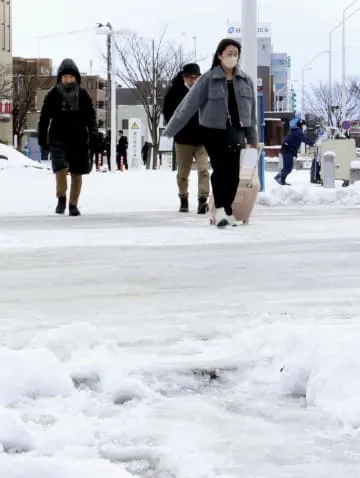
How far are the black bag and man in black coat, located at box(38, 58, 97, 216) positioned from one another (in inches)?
81.5

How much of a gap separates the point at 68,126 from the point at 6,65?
1907 inches

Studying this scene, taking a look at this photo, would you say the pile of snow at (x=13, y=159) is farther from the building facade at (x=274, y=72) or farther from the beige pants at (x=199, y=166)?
the building facade at (x=274, y=72)

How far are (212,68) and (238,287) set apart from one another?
3.71m

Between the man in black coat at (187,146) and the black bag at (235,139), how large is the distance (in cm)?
125

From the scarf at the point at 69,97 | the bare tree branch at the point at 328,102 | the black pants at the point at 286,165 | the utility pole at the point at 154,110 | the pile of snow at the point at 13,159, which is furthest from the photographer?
the bare tree branch at the point at 328,102

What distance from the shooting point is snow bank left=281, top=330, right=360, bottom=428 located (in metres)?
2.63

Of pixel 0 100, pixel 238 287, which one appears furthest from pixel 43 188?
pixel 0 100

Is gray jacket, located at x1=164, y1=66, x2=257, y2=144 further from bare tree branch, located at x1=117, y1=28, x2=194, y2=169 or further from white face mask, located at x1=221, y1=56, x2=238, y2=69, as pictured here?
bare tree branch, located at x1=117, y1=28, x2=194, y2=169

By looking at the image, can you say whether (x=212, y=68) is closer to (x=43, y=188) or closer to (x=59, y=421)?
(x=59, y=421)

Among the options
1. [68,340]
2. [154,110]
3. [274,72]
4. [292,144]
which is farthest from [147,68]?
[274,72]

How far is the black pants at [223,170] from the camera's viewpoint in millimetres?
8109

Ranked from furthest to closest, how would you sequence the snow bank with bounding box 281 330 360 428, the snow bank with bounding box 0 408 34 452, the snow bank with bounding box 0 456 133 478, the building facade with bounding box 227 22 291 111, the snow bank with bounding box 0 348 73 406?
the building facade with bounding box 227 22 291 111
the snow bank with bounding box 0 348 73 406
the snow bank with bounding box 281 330 360 428
the snow bank with bounding box 0 408 34 452
the snow bank with bounding box 0 456 133 478

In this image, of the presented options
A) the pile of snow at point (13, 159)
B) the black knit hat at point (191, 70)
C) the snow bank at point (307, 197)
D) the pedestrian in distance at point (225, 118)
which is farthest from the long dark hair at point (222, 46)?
the pile of snow at point (13, 159)

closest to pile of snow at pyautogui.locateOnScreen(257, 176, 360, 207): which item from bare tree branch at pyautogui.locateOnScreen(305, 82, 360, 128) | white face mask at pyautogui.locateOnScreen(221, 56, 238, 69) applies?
white face mask at pyautogui.locateOnScreen(221, 56, 238, 69)
